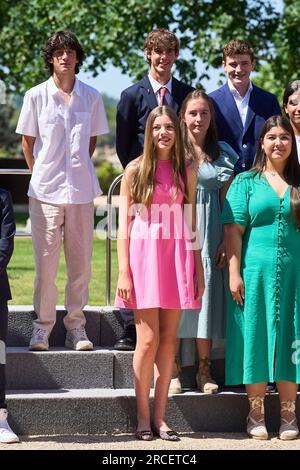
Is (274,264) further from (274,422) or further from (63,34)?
(63,34)

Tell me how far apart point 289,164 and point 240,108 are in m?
0.75

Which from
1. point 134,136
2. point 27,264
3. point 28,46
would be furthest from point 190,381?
point 28,46

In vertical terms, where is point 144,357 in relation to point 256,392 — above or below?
above

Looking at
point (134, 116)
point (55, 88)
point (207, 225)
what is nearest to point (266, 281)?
point (207, 225)

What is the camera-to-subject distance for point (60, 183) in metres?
7.46

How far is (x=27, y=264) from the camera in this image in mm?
14305

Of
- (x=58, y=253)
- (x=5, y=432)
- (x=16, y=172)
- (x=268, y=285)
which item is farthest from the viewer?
(x=16, y=172)

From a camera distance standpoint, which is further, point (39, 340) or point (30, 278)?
point (30, 278)

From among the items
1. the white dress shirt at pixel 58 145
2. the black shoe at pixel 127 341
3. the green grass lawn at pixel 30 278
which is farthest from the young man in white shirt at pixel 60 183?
the green grass lawn at pixel 30 278

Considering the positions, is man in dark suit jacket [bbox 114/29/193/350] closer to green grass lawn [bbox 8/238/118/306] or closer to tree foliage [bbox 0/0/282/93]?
green grass lawn [bbox 8/238/118/306]

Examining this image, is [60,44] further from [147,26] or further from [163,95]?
[147,26]

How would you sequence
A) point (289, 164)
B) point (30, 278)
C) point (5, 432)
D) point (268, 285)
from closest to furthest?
point (5, 432) → point (268, 285) → point (289, 164) → point (30, 278)

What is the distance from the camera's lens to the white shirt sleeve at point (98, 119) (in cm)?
771

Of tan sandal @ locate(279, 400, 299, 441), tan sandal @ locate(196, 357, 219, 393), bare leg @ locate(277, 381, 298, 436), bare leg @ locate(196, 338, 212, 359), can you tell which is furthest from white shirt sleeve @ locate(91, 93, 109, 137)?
tan sandal @ locate(279, 400, 299, 441)
